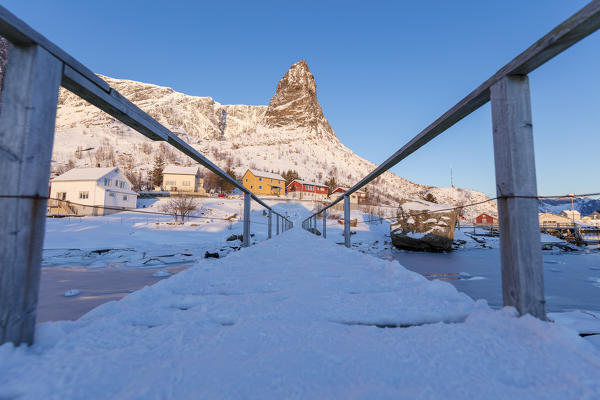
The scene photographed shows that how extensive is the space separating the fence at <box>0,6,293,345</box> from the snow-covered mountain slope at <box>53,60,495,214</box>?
1814 inches

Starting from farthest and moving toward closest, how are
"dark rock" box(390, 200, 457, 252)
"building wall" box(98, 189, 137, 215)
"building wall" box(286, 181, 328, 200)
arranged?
"building wall" box(286, 181, 328, 200) < "building wall" box(98, 189, 137, 215) < "dark rock" box(390, 200, 457, 252)

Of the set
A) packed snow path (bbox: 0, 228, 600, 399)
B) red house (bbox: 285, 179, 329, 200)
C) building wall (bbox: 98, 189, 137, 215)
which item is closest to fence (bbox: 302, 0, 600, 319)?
packed snow path (bbox: 0, 228, 600, 399)

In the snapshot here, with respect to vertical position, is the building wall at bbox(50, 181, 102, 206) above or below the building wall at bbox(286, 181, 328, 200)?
below

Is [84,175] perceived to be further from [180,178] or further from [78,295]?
[78,295]

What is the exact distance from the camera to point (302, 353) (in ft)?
2.29

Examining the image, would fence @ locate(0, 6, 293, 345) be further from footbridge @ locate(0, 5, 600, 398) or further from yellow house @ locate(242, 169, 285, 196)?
yellow house @ locate(242, 169, 285, 196)

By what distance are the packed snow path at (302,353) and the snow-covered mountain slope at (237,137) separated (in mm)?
45607

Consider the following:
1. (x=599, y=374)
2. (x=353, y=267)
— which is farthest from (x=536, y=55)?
(x=353, y=267)

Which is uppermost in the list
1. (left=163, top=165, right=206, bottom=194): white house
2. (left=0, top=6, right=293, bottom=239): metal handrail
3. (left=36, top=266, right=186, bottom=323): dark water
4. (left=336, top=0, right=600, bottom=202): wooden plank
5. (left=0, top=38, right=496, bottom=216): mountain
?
(left=0, top=38, right=496, bottom=216): mountain

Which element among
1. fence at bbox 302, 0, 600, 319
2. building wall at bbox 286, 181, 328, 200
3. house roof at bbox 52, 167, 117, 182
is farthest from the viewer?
building wall at bbox 286, 181, 328, 200

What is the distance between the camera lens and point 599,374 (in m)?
0.60

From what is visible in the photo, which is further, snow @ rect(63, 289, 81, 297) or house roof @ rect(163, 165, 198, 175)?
house roof @ rect(163, 165, 198, 175)

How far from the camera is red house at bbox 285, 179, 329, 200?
4306cm

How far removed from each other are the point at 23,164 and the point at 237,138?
100800mm
